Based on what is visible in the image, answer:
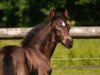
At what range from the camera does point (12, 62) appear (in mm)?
5688

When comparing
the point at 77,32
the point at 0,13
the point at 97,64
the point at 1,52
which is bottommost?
the point at 0,13

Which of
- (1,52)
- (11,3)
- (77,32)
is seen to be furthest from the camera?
(11,3)

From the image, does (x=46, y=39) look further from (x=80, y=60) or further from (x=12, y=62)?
(x=80, y=60)

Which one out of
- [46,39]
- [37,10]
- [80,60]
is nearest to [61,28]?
[46,39]


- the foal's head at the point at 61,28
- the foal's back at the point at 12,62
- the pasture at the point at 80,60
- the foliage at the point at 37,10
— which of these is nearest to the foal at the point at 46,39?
the foal's head at the point at 61,28

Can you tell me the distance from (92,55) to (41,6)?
49.8ft

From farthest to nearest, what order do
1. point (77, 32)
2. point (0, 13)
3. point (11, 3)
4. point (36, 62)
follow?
point (0, 13) < point (11, 3) < point (77, 32) < point (36, 62)

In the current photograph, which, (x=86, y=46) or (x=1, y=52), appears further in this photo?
(x=86, y=46)

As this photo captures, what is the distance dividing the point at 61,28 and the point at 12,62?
1262mm

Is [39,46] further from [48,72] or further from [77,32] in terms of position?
[77,32]

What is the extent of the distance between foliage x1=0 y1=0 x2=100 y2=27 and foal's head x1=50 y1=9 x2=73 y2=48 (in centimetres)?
1576

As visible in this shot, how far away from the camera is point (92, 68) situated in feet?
28.3

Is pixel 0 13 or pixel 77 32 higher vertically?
pixel 77 32

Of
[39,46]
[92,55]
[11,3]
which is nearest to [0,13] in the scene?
[11,3]
